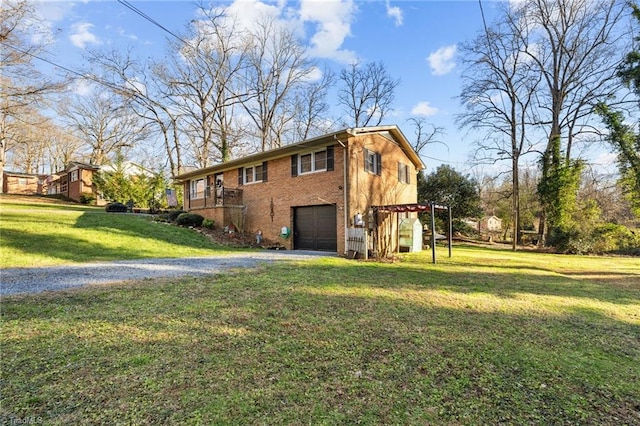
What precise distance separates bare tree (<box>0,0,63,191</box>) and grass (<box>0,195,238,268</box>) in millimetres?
9711

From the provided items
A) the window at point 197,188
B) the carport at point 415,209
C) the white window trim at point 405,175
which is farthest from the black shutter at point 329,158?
the window at point 197,188

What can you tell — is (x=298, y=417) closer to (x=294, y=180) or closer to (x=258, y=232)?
(x=294, y=180)

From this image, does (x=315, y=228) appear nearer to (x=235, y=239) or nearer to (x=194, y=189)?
(x=235, y=239)

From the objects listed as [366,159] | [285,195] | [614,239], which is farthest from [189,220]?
[614,239]

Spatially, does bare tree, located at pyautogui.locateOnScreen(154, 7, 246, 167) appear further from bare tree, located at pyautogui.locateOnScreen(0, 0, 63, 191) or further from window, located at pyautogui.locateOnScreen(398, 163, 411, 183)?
window, located at pyautogui.locateOnScreen(398, 163, 411, 183)

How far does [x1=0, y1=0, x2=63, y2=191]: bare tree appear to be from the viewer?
54.5ft

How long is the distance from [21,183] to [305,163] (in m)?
41.4

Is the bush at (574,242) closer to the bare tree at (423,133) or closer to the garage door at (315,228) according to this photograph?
the bare tree at (423,133)

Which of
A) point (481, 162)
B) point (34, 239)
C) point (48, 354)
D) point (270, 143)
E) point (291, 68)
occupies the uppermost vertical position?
point (291, 68)

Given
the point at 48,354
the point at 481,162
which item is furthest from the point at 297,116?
the point at 48,354

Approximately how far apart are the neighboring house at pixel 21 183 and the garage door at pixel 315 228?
3929 centimetres

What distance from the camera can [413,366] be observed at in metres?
3.22

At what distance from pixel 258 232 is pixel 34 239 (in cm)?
878

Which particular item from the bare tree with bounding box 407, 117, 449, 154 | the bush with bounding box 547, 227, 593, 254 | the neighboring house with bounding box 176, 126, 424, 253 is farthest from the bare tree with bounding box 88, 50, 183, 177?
the bush with bounding box 547, 227, 593, 254
